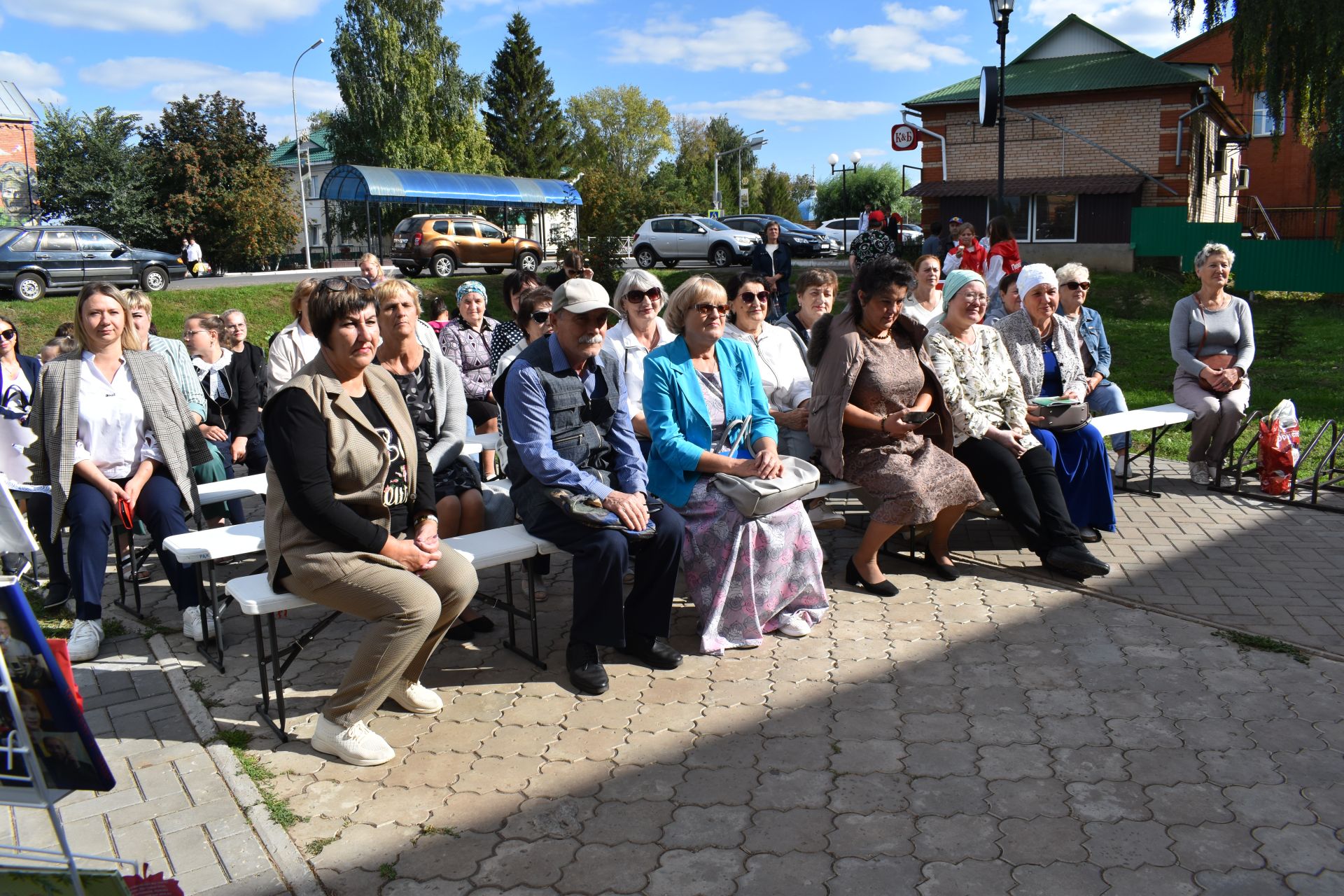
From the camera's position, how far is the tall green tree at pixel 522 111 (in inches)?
2249

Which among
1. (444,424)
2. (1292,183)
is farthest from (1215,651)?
(1292,183)

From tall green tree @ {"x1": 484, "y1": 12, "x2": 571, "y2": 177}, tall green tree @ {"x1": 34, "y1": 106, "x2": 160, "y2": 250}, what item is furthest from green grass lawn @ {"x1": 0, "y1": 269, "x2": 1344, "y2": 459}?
tall green tree @ {"x1": 484, "y1": 12, "x2": 571, "y2": 177}

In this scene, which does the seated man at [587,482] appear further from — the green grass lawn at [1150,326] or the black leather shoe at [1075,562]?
the green grass lawn at [1150,326]

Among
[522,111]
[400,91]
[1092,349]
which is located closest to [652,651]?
[1092,349]

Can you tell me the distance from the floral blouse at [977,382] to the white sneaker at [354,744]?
3588 millimetres

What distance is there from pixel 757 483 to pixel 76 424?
129 inches

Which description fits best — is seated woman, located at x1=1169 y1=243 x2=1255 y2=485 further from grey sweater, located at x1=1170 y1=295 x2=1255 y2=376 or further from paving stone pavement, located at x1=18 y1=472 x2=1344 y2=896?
paving stone pavement, located at x1=18 y1=472 x2=1344 y2=896

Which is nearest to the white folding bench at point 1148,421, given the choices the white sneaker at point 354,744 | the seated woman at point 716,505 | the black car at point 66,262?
the seated woman at point 716,505

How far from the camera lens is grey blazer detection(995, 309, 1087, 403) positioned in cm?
663

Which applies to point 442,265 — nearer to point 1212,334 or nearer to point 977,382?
point 1212,334

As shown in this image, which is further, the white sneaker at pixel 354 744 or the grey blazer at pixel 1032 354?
the grey blazer at pixel 1032 354

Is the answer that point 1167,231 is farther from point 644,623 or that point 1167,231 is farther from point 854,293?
point 644,623

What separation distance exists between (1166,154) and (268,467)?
26169mm

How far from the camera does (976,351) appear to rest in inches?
239
